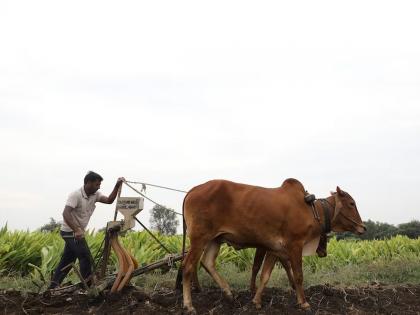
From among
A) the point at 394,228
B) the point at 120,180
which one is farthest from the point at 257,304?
the point at 394,228

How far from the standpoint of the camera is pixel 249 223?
5586mm

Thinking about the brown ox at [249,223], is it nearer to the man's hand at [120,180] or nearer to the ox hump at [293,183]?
the ox hump at [293,183]

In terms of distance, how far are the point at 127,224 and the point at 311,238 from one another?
2.14 m

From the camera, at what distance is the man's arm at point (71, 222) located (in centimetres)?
588

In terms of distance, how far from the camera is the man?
5.95 meters

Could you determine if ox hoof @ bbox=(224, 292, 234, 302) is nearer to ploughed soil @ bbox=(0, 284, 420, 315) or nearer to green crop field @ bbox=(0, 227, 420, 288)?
ploughed soil @ bbox=(0, 284, 420, 315)

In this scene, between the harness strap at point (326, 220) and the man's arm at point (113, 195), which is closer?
the harness strap at point (326, 220)

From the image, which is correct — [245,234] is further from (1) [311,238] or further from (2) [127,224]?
(2) [127,224]

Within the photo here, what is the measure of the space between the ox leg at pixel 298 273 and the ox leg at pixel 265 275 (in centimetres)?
33

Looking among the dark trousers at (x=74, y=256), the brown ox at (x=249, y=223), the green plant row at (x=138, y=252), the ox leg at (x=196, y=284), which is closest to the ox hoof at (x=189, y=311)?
the brown ox at (x=249, y=223)

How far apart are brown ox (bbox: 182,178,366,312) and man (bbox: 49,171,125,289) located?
1.17 meters

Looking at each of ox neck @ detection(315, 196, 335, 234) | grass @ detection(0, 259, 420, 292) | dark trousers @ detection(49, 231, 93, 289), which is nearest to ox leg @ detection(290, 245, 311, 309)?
ox neck @ detection(315, 196, 335, 234)

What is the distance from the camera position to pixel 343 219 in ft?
19.9

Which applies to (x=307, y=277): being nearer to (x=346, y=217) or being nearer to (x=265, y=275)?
(x=346, y=217)
